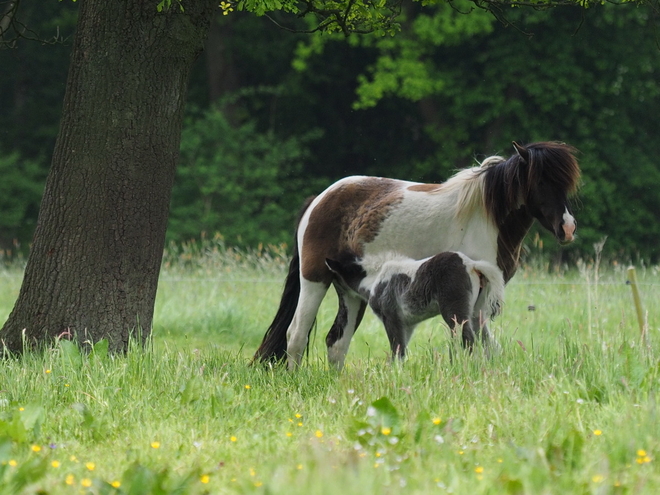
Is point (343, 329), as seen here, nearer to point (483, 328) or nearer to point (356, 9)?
point (483, 328)

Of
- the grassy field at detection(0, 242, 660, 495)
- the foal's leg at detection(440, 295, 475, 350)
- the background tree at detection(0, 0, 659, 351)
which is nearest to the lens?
the grassy field at detection(0, 242, 660, 495)

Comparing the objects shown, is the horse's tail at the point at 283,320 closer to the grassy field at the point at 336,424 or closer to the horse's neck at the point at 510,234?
the grassy field at the point at 336,424

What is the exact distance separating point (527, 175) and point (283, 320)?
7.74ft

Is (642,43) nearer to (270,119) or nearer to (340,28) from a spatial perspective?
(270,119)

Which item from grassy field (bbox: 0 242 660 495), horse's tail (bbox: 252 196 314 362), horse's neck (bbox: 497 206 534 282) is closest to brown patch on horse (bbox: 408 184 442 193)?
horse's neck (bbox: 497 206 534 282)

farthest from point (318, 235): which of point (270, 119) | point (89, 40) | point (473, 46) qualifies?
point (270, 119)

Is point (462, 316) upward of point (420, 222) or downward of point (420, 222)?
downward

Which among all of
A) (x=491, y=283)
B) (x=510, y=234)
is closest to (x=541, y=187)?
(x=510, y=234)

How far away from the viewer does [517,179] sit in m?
5.65

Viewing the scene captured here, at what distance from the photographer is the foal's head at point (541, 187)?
5.58m

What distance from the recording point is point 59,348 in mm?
5812

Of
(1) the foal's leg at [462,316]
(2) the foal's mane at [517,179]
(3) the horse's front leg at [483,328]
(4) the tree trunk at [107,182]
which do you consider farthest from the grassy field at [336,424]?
(2) the foal's mane at [517,179]

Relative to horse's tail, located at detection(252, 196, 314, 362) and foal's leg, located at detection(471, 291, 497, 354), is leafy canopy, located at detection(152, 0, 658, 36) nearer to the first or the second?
horse's tail, located at detection(252, 196, 314, 362)

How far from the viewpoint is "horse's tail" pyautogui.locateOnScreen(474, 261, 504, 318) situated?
18.4 feet
